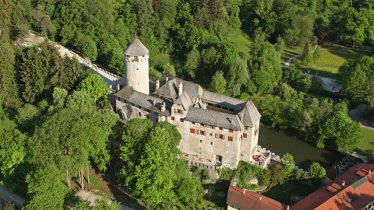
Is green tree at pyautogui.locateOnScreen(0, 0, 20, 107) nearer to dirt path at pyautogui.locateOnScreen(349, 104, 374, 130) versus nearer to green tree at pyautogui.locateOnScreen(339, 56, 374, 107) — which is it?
dirt path at pyautogui.locateOnScreen(349, 104, 374, 130)

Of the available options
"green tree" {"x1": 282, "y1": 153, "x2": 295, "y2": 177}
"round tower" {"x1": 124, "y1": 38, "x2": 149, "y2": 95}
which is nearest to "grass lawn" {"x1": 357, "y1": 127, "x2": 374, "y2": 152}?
"green tree" {"x1": 282, "y1": 153, "x2": 295, "y2": 177}

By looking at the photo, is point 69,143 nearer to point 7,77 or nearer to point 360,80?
point 7,77

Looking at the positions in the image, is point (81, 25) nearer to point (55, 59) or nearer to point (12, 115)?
point (55, 59)

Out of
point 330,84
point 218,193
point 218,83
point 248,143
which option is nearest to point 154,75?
point 218,83

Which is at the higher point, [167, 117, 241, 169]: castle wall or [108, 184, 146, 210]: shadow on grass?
[167, 117, 241, 169]: castle wall

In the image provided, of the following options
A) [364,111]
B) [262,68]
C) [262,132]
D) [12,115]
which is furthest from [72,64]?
[364,111]
